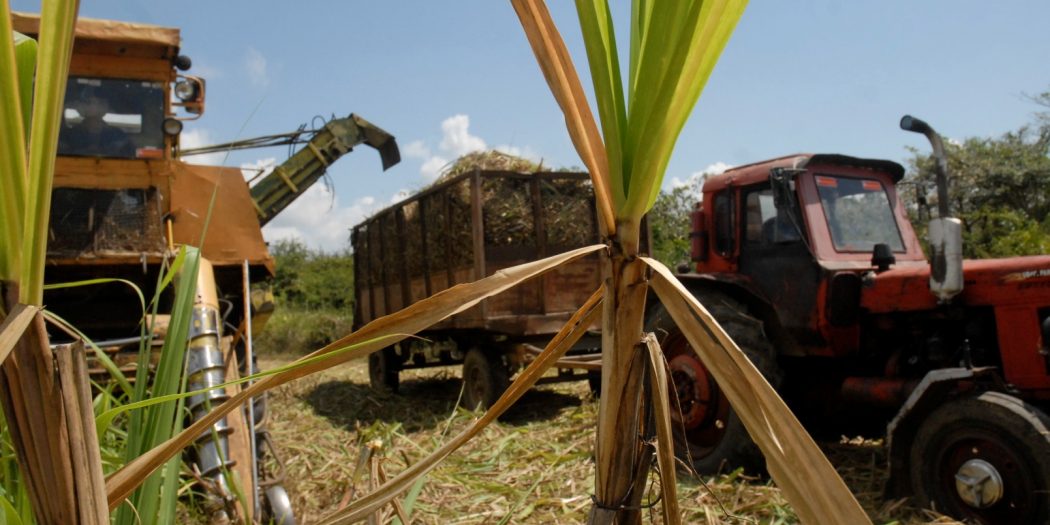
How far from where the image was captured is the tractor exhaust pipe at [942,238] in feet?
13.1

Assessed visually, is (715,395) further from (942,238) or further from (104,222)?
(104,222)

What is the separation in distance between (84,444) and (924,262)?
19.4 ft

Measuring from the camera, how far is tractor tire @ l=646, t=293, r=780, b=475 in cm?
489

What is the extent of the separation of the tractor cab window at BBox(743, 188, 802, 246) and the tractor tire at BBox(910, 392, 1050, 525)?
67.3 inches

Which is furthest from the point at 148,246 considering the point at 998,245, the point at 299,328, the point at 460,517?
the point at 299,328

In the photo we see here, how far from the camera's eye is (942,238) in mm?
4113

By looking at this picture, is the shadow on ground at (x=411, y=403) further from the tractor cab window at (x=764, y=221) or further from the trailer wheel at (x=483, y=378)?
the tractor cab window at (x=764, y=221)

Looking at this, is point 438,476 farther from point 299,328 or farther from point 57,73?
point 299,328

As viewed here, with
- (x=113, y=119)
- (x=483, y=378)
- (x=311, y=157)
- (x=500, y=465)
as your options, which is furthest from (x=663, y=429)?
(x=311, y=157)

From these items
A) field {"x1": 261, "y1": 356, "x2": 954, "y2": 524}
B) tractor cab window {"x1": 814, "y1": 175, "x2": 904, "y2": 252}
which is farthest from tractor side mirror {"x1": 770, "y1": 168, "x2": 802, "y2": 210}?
field {"x1": 261, "y1": 356, "x2": 954, "y2": 524}

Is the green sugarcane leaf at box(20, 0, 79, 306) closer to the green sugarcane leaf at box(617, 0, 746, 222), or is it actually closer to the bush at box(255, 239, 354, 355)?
the green sugarcane leaf at box(617, 0, 746, 222)

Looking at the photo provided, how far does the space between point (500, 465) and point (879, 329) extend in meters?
2.61

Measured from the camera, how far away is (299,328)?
20.7 metres

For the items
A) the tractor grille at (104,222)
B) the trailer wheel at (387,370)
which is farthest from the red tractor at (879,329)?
the trailer wheel at (387,370)
